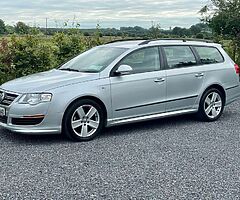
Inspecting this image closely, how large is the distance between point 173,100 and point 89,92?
1.67m

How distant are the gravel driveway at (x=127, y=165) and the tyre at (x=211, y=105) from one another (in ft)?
1.52

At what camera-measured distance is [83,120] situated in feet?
19.8

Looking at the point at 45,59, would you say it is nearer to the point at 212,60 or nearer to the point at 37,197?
the point at 212,60

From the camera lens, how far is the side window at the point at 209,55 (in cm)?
748

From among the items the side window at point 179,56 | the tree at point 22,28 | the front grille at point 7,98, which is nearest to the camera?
the front grille at point 7,98

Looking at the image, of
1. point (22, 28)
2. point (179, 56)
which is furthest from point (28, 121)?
point (22, 28)

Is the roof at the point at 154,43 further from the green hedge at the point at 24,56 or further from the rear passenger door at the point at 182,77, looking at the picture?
the green hedge at the point at 24,56

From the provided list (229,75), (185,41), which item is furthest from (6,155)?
(229,75)

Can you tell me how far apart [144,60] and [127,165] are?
2.37m

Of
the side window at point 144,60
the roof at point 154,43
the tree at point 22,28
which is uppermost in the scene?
the tree at point 22,28

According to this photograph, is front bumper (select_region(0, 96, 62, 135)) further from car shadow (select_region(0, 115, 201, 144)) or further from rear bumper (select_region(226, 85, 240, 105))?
rear bumper (select_region(226, 85, 240, 105))

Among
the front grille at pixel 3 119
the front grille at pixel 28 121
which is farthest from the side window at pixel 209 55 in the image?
the front grille at pixel 3 119

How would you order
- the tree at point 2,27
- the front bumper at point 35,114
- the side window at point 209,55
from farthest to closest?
the tree at point 2,27 → the side window at point 209,55 → the front bumper at point 35,114

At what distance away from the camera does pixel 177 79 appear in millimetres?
6957
